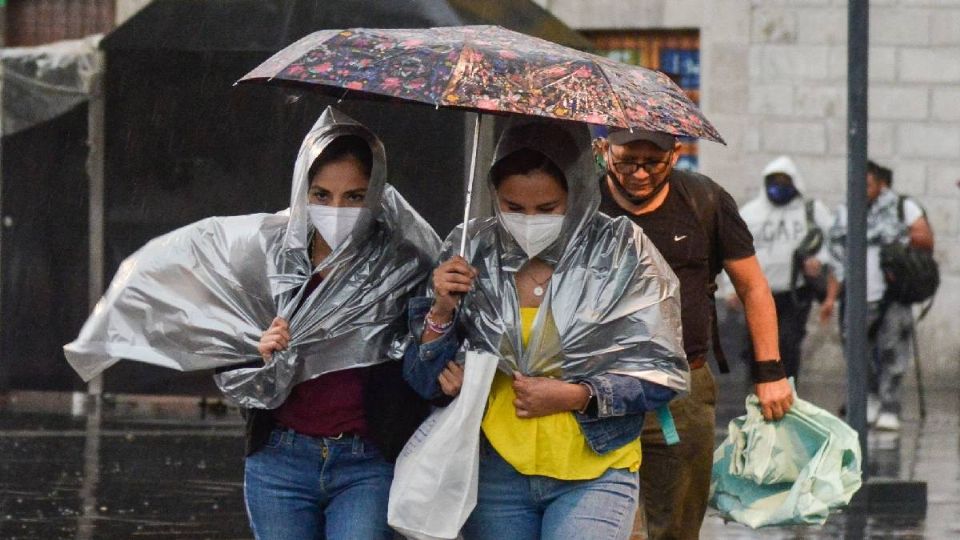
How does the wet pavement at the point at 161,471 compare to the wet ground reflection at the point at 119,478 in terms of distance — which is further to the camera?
the wet pavement at the point at 161,471

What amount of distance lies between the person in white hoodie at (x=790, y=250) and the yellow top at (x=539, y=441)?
8.76 metres

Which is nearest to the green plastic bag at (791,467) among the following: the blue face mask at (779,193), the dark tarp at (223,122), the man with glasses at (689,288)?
the man with glasses at (689,288)

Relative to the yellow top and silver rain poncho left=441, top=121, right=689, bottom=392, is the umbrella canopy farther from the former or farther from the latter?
the yellow top

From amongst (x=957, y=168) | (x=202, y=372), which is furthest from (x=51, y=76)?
(x=202, y=372)

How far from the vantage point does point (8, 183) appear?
13.7 meters

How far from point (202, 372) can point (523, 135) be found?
3.32ft

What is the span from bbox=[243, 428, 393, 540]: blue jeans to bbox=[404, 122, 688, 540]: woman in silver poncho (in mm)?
218

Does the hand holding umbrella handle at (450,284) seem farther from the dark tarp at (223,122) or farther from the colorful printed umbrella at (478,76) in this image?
the dark tarp at (223,122)

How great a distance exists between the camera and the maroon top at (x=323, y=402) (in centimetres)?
486

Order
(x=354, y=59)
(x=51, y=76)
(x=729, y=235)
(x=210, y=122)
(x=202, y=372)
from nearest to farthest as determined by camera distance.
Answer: (x=354, y=59) < (x=202, y=372) < (x=729, y=235) < (x=210, y=122) < (x=51, y=76)

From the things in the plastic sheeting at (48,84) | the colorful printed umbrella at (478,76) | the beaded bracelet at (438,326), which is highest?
the plastic sheeting at (48,84)

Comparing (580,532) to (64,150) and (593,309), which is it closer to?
(593,309)

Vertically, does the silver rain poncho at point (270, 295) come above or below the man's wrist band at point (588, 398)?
above

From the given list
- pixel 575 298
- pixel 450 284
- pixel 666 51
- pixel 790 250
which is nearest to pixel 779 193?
pixel 790 250
